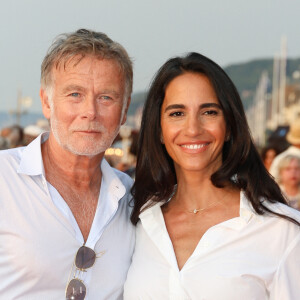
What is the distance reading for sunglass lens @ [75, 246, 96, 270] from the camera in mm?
3328

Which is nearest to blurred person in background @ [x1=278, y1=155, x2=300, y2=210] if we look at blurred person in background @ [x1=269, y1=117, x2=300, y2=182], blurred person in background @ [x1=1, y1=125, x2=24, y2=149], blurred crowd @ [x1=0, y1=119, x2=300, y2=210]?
blurred crowd @ [x1=0, y1=119, x2=300, y2=210]

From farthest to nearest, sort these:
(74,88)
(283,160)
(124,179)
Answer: (283,160) < (124,179) < (74,88)

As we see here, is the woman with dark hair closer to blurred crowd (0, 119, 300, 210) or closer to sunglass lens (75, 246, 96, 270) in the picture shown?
sunglass lens (75, 246, 96, 270)

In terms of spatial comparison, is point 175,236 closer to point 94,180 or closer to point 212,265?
point 212,265

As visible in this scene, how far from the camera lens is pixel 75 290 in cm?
328

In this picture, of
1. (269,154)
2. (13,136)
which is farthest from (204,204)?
(13,136)

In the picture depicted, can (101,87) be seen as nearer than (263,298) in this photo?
No

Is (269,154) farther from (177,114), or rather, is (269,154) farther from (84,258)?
(84,258)

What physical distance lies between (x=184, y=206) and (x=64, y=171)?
775 mm

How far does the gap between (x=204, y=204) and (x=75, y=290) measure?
3.16ft

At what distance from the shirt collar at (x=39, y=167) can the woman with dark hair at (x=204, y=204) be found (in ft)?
0.54

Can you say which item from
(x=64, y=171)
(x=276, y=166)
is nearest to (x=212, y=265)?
(x=64, y=171)

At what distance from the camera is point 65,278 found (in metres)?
3.29

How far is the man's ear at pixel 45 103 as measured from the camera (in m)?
3.77
